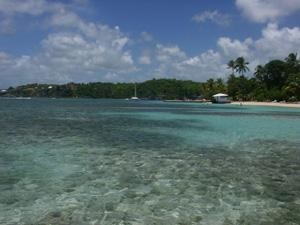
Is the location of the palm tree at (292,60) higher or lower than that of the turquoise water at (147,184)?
higher

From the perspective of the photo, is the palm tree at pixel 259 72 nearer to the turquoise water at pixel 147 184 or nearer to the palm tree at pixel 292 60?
the palm tree at pixel 292 60

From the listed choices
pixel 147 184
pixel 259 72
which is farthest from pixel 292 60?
pixel 147 184

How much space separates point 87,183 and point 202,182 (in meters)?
3.51

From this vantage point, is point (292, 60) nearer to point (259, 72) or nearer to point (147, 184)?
point (259, 72)

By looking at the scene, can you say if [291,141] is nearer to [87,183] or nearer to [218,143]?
[218,143]

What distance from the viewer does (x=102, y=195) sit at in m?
11.2

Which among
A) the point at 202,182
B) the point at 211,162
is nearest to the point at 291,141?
the point at 211,162

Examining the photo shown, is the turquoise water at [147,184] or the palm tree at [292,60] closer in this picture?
the turquoise water at [147,184]

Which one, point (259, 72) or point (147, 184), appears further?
point (259, 72)

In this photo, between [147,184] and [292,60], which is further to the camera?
[292,60]

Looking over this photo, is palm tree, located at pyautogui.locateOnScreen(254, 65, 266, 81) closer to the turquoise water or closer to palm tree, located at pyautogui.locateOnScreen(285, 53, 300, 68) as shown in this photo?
palm tree, located at pyautogui.locateOnScreen(285, 53, 300, 68)

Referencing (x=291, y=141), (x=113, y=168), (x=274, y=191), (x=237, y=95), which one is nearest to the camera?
(x=274, y=191)

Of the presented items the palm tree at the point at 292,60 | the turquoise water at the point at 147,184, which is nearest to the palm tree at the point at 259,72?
the palm tree at the point at 292,60

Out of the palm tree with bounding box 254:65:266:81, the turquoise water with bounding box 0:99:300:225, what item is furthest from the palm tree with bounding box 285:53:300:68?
the turquoise water with bounding box 0:99:300:225
